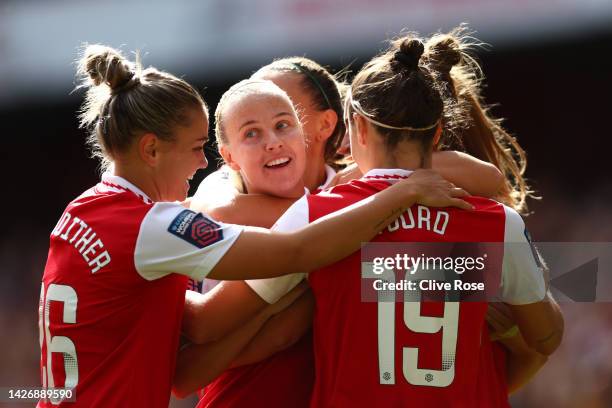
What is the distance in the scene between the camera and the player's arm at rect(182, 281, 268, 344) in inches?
98.7

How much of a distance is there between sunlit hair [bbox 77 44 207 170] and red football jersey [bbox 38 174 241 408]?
0.18 metres

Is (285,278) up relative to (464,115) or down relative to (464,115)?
down

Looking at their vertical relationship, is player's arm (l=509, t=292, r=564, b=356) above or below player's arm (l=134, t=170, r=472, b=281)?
below

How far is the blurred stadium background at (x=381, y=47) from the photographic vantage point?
7137 mm

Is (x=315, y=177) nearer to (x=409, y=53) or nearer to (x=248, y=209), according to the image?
(x=248, y=209)

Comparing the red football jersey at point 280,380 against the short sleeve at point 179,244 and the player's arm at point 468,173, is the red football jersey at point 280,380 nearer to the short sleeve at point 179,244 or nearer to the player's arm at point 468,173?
the short sleeve at point 179,244

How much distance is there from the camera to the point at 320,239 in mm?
2357

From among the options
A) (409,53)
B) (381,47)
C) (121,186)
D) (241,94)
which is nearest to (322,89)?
(241,94)

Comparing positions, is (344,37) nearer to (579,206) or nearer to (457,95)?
(579,206)

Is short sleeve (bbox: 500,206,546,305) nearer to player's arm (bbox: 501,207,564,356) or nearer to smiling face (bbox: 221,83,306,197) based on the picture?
player's arm (bbox: 501,207,564,356)

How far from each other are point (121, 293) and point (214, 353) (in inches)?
12.5

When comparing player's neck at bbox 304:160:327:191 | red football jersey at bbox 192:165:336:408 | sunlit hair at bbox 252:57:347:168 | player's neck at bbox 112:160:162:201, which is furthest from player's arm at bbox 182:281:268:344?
sunlit hair at bbox 252:57:347:168

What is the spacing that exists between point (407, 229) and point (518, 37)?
5.46 m

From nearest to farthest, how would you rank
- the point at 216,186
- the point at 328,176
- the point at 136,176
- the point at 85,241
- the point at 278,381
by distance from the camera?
the point at 85,241 < the point at 136,176 < the point at 278,381 < the point at 216,186 < the point at 328,176
